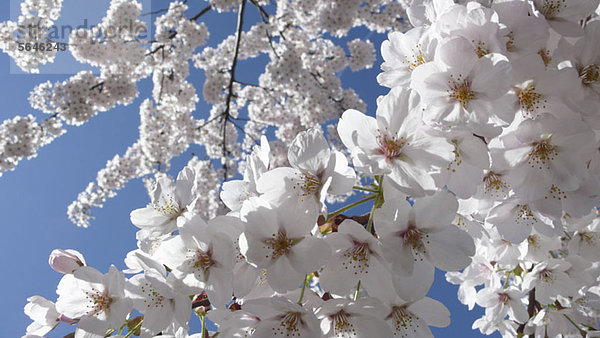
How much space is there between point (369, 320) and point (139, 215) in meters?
0.75

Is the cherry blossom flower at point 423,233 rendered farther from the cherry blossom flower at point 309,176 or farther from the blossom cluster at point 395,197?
the cherry blossom flower at point 309,176

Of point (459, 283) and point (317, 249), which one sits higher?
point (317, 249)

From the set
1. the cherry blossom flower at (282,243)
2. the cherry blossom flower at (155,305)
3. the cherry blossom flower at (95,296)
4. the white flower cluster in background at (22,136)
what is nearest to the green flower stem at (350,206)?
→ the cherry blossom flower at (282,243)

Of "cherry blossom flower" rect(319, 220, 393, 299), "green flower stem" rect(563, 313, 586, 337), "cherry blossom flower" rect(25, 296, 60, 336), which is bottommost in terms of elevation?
"green flower stem" rect(563, 313, 586, 337)

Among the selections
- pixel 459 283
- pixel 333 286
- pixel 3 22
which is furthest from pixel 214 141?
pixel 333 286

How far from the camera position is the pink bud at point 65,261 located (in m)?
1.12

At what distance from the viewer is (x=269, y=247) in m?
0.82

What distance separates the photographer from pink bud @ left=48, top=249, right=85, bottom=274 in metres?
1.12

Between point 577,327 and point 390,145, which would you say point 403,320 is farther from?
point 577,327

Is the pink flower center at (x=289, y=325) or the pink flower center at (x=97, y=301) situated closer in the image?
the pink flower center at (x=289, y=325)

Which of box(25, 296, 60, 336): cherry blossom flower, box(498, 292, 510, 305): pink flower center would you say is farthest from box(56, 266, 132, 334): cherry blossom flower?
box(498, 292, 510, 305): pink flower center

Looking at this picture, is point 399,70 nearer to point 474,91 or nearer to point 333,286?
point 474,91

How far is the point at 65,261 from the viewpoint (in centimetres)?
113

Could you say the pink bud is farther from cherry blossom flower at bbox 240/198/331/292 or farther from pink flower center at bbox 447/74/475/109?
pink flower center at bbox 447/74/475/109
